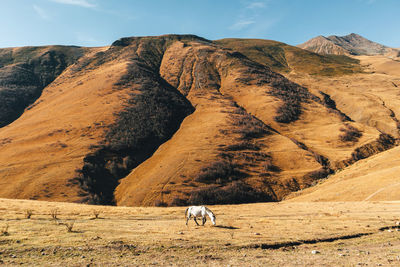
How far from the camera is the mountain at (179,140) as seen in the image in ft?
258

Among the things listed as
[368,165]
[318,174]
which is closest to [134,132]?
[318,174]

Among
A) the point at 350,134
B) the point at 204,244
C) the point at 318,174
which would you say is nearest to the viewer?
the point at 204,244

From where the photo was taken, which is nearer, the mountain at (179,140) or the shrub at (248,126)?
the mountain at (179,140)

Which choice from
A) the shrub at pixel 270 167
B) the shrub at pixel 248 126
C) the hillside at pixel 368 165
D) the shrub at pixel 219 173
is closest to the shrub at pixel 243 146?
the shrub at pixel 248 126

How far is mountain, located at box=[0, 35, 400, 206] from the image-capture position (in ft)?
258

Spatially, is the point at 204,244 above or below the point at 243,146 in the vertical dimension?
above

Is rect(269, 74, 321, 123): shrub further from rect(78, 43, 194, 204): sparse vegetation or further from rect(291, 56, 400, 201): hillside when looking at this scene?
rect(78, 43, 194, 204): sparse vegetation

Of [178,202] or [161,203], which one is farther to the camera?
[178,202]

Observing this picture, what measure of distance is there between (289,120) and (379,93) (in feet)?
335

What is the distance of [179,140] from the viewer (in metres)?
109

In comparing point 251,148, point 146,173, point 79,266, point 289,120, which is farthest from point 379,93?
point 79,266

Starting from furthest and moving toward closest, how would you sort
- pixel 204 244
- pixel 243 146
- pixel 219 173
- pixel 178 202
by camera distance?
pixel 243 146 → pixel 219 173 → pixel 178 202 → pixel 204 244

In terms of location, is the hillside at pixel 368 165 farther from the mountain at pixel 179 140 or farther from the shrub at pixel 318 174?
the shrub at pixel 318 174

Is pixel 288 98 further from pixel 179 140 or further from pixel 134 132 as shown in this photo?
pixel 134 132
